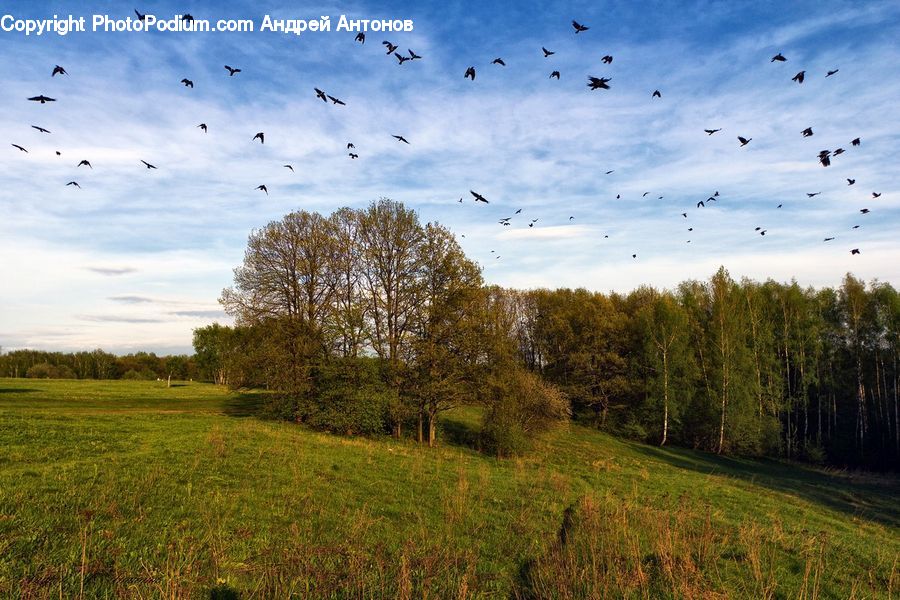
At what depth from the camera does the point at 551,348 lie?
70.5 m

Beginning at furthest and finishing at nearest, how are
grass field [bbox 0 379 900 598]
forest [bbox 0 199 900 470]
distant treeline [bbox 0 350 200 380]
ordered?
distant treeline [bbox 0 350 200 380] < forest [bbox 0 199 900 470] < grass field [bbox 0 379 900 598]

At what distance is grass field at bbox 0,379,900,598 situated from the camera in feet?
25.3

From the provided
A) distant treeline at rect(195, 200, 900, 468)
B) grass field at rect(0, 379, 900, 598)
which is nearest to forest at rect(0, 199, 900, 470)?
distant treeline at rect(195, 200, 900, 468)

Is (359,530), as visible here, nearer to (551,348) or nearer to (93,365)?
(551,348)

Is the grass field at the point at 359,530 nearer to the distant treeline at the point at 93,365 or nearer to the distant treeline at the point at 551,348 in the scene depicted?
the distant treeline at the point at 551,348

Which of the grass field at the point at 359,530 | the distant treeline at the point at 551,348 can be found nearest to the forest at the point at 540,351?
the distant treeline at the point at 551,348

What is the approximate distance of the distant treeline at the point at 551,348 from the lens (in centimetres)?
3606

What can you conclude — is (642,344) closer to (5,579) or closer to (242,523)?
(242,523)

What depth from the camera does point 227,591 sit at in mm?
7121

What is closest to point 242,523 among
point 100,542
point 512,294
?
point 100,542

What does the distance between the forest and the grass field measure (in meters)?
12.2

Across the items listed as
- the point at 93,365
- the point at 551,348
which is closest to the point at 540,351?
the point at 551,348

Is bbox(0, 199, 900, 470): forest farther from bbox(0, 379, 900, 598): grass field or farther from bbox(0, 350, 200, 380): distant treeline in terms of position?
Answer: bbox(0, 379, 900, 598): grass field

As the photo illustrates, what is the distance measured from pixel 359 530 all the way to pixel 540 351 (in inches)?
2491
